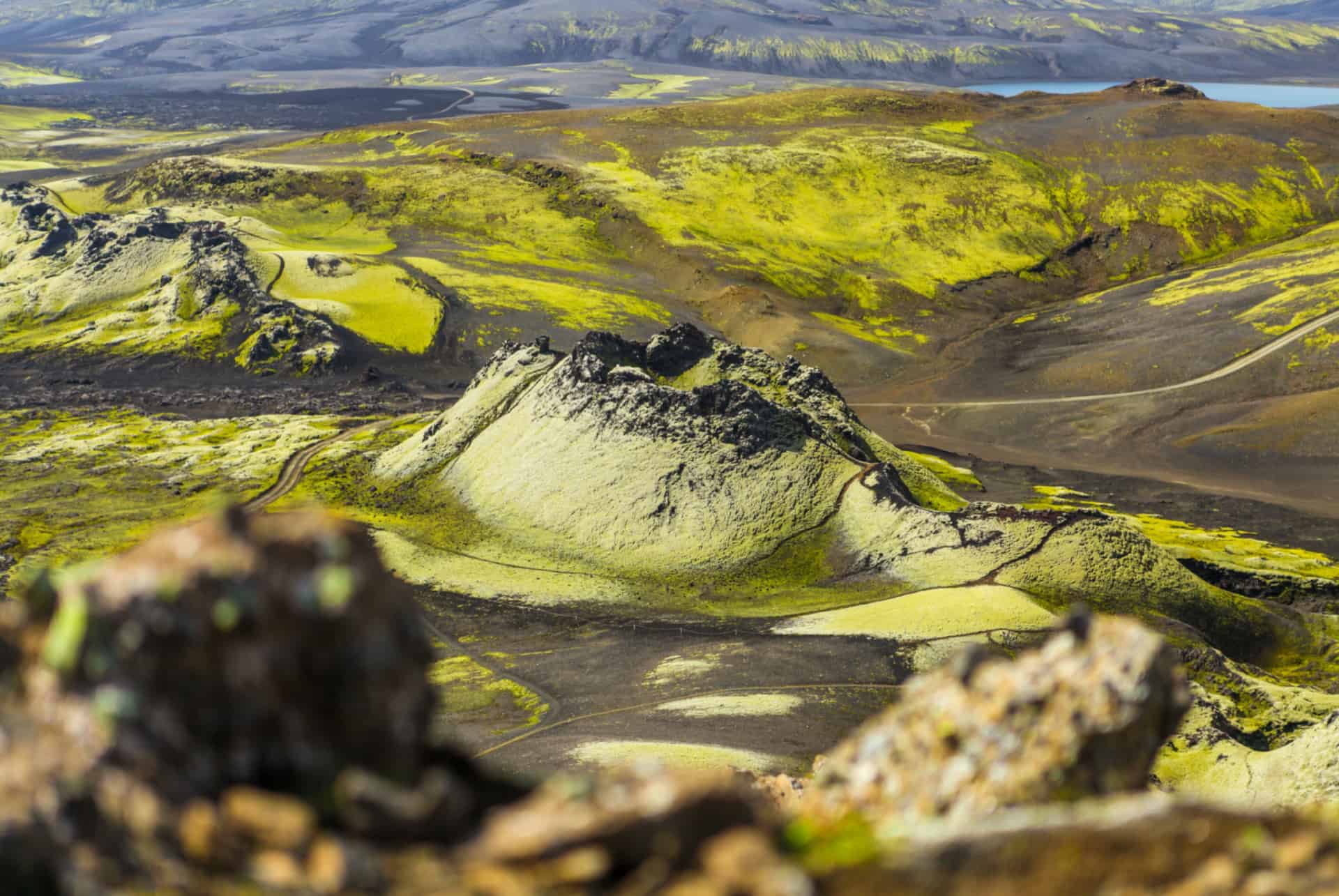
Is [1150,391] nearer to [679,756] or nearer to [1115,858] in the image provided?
[679,756]

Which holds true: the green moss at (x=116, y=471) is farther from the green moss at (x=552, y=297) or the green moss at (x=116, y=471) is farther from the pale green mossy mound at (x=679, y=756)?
the pale green mossy mound at (x=679, y=756)

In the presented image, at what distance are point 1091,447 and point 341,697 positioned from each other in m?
133

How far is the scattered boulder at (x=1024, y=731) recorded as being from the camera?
15062 mm

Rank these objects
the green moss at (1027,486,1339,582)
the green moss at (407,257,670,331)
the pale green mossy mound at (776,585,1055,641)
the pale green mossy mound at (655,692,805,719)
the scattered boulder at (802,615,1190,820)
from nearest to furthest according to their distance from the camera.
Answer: the scattered boulder at (802,615,1190,820)
the pale green mossy mound at (655,692,805,719)
the pale green mossy mound at (776,585,1055,641)
the green moss at (1027,486,1339,582)
the green moss at (407,257,670,331)

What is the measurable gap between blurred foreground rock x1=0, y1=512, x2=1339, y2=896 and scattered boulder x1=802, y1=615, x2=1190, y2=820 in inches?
102

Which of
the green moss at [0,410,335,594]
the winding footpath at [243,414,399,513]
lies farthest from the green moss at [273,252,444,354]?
the winding footpath at [243,414,399,513]

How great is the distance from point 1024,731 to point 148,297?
178 m

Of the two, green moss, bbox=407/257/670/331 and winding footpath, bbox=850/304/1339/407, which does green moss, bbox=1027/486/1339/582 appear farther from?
green moss, bbox=407/257/670/331

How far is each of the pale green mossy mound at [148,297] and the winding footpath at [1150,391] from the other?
274ft

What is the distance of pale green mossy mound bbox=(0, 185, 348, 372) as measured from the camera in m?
158

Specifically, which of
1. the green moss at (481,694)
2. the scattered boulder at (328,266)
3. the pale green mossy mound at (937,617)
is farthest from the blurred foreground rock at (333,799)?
the scattered boulder at (328,266)


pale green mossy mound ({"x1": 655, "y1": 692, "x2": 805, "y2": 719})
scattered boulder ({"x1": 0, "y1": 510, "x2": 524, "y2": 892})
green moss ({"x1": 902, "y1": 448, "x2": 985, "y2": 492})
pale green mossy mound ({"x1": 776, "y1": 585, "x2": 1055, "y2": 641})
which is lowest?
green moss ({"x1": 902, "y1": 448, "x2": 985, "y2": 492})

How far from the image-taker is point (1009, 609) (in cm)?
6656

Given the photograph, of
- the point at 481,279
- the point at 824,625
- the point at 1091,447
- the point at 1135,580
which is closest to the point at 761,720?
the point at 824,625
